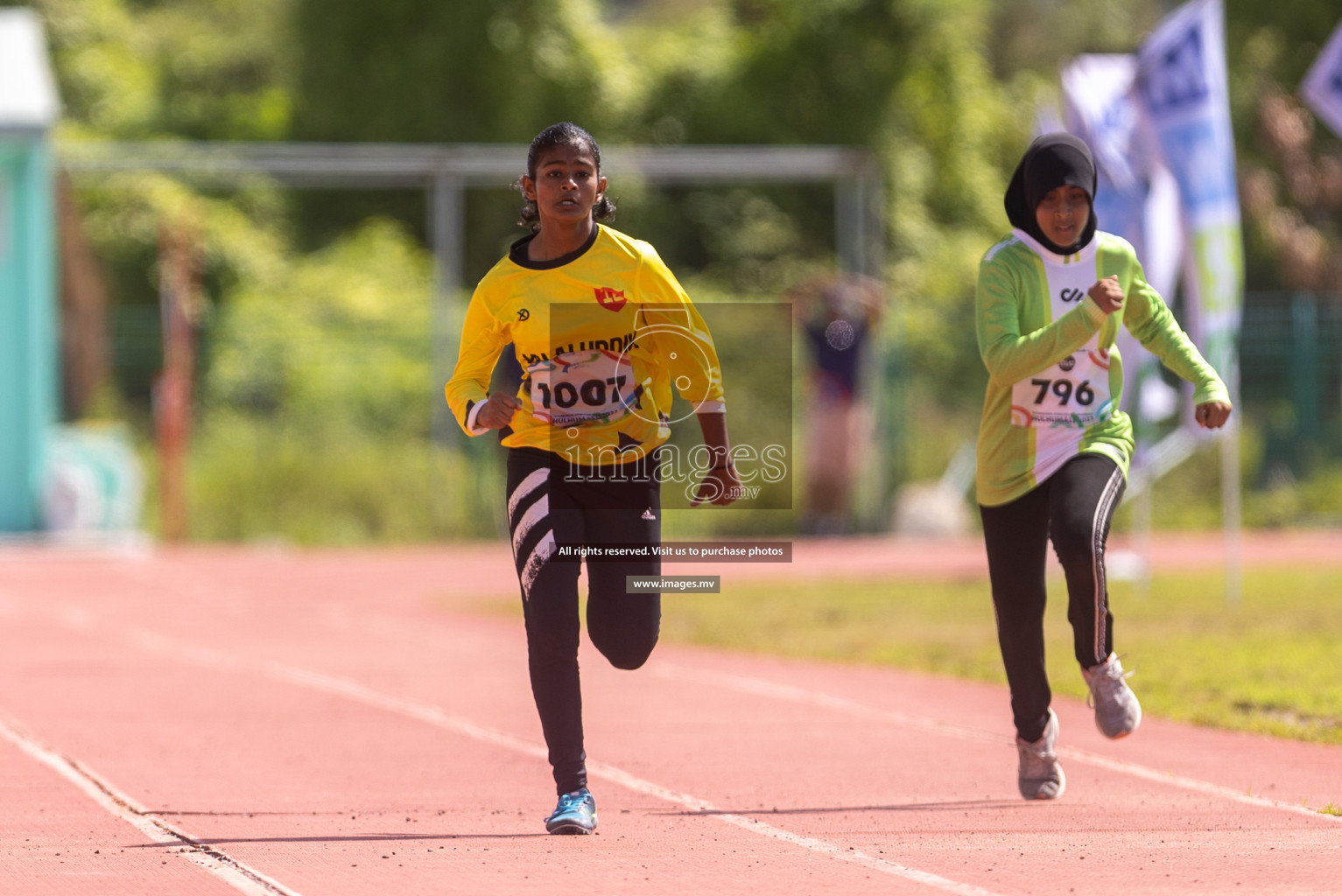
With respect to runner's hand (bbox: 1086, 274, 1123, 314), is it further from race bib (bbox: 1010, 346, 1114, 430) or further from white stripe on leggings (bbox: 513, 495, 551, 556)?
white stripe on leggings (bbox: 513, 495, 551, 556)

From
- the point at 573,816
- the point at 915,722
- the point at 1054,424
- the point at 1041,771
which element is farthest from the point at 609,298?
the point at 915,722

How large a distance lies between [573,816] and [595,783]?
1419 millimetres

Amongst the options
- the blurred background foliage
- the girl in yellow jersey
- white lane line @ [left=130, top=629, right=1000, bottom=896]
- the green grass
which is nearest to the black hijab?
the girl in yellow jersey

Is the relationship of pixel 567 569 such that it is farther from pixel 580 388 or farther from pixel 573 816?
pixel 573 816

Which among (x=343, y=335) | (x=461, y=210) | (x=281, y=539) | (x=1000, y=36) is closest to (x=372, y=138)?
(x=461, y=210)

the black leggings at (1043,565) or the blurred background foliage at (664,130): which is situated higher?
the blurred background foliage at (664,130)

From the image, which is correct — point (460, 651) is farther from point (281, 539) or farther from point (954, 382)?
point (954, 382)

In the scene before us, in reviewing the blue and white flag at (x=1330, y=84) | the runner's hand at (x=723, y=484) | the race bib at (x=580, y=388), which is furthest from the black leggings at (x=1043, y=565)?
the blue and white flag at (x=1330, y=84)

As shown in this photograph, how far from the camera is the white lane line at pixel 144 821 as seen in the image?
6.04m

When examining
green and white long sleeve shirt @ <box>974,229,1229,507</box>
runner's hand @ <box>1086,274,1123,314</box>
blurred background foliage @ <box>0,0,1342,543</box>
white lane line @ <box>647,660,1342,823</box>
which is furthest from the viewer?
blurred background foliage @ <box>0,0,1342,543</box>

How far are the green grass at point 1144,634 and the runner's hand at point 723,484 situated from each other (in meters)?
3.59

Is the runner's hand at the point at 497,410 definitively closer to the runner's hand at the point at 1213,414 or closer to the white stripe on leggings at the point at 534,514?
the white stripe on leggings at the point at 534,514

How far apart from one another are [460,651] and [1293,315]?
16.0 m

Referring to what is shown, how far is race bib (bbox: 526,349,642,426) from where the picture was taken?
6926 millimetres
